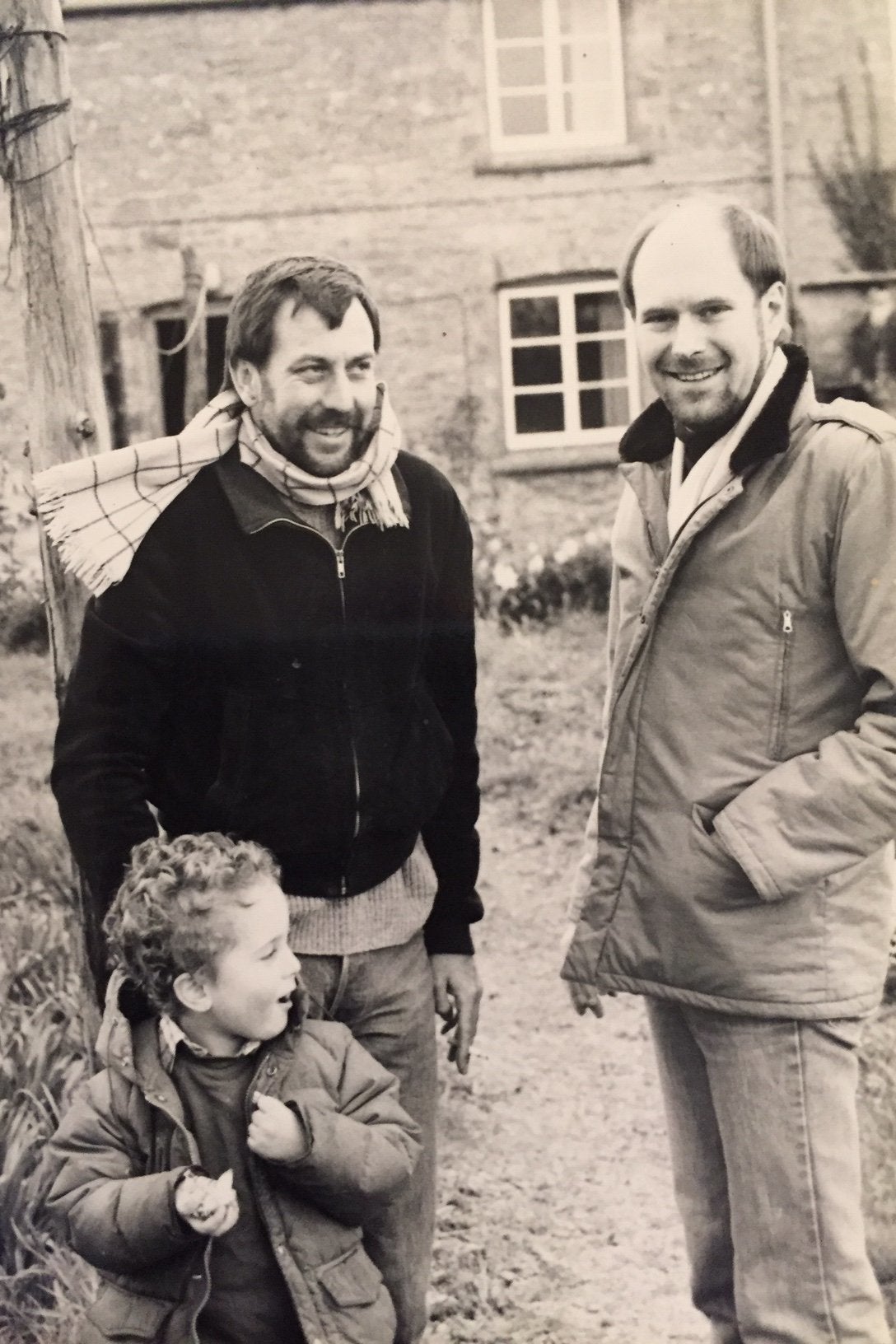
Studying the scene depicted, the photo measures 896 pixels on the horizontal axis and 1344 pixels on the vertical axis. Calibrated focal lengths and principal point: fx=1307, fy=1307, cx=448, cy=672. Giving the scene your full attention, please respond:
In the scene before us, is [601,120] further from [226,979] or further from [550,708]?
[226,979]

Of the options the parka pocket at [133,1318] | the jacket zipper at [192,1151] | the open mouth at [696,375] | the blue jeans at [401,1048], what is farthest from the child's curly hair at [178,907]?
the open mouth at [696,375]

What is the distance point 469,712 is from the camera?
2.47 metres

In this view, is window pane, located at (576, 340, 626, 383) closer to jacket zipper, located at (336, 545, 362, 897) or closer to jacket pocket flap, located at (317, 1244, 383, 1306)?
jacket zipper, located at (336, 545, 362, 897)

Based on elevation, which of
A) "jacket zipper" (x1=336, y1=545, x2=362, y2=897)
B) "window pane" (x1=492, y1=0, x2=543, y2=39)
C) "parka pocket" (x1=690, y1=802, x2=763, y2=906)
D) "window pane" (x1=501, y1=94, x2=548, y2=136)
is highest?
"window pane" (x1=492, y1=0, x2=543, y2=39)

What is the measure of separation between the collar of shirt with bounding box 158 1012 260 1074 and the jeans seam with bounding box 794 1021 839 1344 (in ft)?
2.88

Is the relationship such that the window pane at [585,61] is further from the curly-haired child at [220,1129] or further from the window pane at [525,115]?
the curly-haired child at [220,1129]

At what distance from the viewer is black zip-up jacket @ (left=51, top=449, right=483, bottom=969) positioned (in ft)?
7.13

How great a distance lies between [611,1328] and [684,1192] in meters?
0.60

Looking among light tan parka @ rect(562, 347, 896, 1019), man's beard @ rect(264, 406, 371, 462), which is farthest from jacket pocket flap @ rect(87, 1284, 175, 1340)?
man's beard @ rect(264, 406, 371, 462)

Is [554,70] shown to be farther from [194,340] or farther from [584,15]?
[194,340]

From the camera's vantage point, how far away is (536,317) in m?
2.78

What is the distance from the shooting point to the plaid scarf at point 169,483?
2.21 m

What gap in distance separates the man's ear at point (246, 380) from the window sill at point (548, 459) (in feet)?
2.48

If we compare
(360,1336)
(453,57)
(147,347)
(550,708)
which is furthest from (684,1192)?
(453,57)
